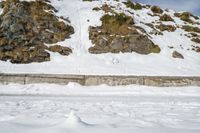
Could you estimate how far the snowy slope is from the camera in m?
20.4

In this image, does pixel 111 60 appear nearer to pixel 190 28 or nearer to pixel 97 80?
pixel 97 80

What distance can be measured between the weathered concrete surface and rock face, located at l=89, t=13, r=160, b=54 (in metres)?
6.57

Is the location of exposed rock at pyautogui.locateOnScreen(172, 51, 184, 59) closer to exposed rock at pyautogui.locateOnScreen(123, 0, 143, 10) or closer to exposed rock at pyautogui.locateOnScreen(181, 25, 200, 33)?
exposed rock at pyautogui.locateOnScreen(181, 25, 200, 33)

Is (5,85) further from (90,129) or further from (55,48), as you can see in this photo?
(90,129)

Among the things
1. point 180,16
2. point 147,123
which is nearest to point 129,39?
point 180,16

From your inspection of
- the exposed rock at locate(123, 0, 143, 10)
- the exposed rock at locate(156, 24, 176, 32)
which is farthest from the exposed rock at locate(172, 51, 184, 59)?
the exposed rock at locate(123, 0, 143, 10)

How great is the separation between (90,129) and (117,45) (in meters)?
18.5

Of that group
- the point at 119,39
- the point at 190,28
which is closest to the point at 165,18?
the point at 190,28

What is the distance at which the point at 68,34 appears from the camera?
25328 millimetres

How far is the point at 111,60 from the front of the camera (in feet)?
72.5

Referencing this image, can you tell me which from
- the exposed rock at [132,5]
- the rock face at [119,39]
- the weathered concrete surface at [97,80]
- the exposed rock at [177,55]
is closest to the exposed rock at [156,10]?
the exposed rock at [132,5]

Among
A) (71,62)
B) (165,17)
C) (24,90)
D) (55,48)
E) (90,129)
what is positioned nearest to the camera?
(90,129)

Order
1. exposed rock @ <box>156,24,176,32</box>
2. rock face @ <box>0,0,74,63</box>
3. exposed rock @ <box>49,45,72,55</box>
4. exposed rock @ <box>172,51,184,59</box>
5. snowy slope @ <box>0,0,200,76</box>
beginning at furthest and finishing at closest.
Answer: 1. exposed rock @ <box>156,24,176,32</box>
2. exposed rock @ <box>172,51,184,59</box>
3. exposed rock @ <box>49,45,72,55</box>
4. rock face @ <box>0,0,74,63</box>
5. snowy slope @ <box>0,0,200,76</box>

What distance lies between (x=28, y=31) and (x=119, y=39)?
611 cm
